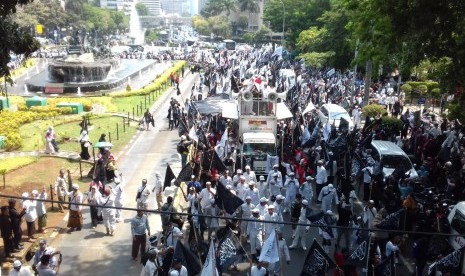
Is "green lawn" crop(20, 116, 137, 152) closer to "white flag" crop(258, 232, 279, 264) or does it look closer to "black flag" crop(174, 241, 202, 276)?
"black flag" crop(174, 241, 202, 276)

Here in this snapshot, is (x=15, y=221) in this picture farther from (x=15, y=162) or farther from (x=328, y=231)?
(x=15, y=162)

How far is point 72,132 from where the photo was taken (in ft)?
79.9

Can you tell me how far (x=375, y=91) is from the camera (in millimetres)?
35219

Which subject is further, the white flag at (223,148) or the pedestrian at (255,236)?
the white flag at (223,148)

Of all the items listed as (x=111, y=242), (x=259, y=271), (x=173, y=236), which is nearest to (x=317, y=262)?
(x=259, y=271)

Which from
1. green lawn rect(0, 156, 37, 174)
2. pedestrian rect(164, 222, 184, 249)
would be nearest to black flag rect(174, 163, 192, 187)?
pedestrian rect(164, 222, 184, 249)

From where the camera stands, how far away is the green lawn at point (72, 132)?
71.4 feet

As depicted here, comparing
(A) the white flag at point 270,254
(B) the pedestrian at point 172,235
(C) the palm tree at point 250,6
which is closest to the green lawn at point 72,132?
(B) the pedestrian at point 172,235

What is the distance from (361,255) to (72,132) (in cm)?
1813

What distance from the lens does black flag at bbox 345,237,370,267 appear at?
932 centimetres

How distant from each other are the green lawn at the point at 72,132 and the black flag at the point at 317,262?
14.4 m

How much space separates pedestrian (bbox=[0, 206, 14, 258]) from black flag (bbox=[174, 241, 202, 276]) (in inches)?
166

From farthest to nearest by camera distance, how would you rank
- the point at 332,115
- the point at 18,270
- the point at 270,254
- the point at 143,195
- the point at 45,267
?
1. the point at 332,115
2. the point at 143,195
3. the point at 270,254
4. the point at 45,267
5. the point at 18,270

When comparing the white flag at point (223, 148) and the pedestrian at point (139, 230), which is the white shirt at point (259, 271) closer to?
the pedestrian at point (139, 230)
